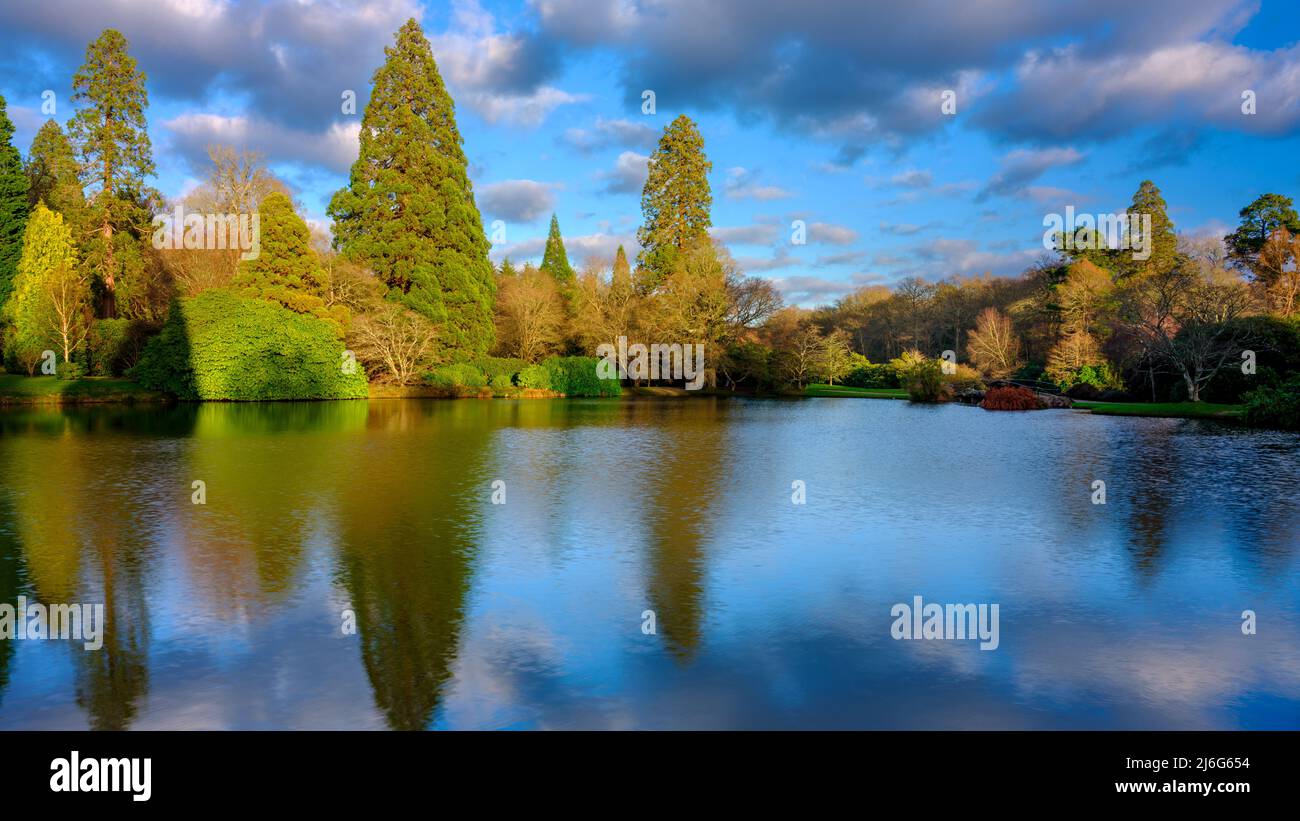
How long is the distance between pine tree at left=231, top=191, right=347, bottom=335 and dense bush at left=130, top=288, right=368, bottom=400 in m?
1.05

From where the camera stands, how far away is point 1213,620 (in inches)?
263


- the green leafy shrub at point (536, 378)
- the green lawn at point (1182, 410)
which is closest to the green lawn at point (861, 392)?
the green lawn at point (1182, 410)

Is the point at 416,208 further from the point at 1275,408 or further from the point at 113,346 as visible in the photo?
the point at 1275,408

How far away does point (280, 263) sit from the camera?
37656 mm

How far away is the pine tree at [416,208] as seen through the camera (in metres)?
44.1

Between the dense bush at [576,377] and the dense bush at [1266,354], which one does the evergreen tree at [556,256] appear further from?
the dense bush at [1266,354]

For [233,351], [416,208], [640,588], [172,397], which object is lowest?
[640,588]

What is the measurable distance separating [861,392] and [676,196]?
19.2 metres

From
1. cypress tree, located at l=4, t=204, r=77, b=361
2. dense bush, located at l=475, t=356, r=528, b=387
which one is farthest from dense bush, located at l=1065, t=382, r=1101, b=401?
cypress tree, located at l=4, t=204, r=77, b=361

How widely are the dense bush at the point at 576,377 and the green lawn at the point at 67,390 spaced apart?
1900cm

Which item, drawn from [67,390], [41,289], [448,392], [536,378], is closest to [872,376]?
[536,378]
